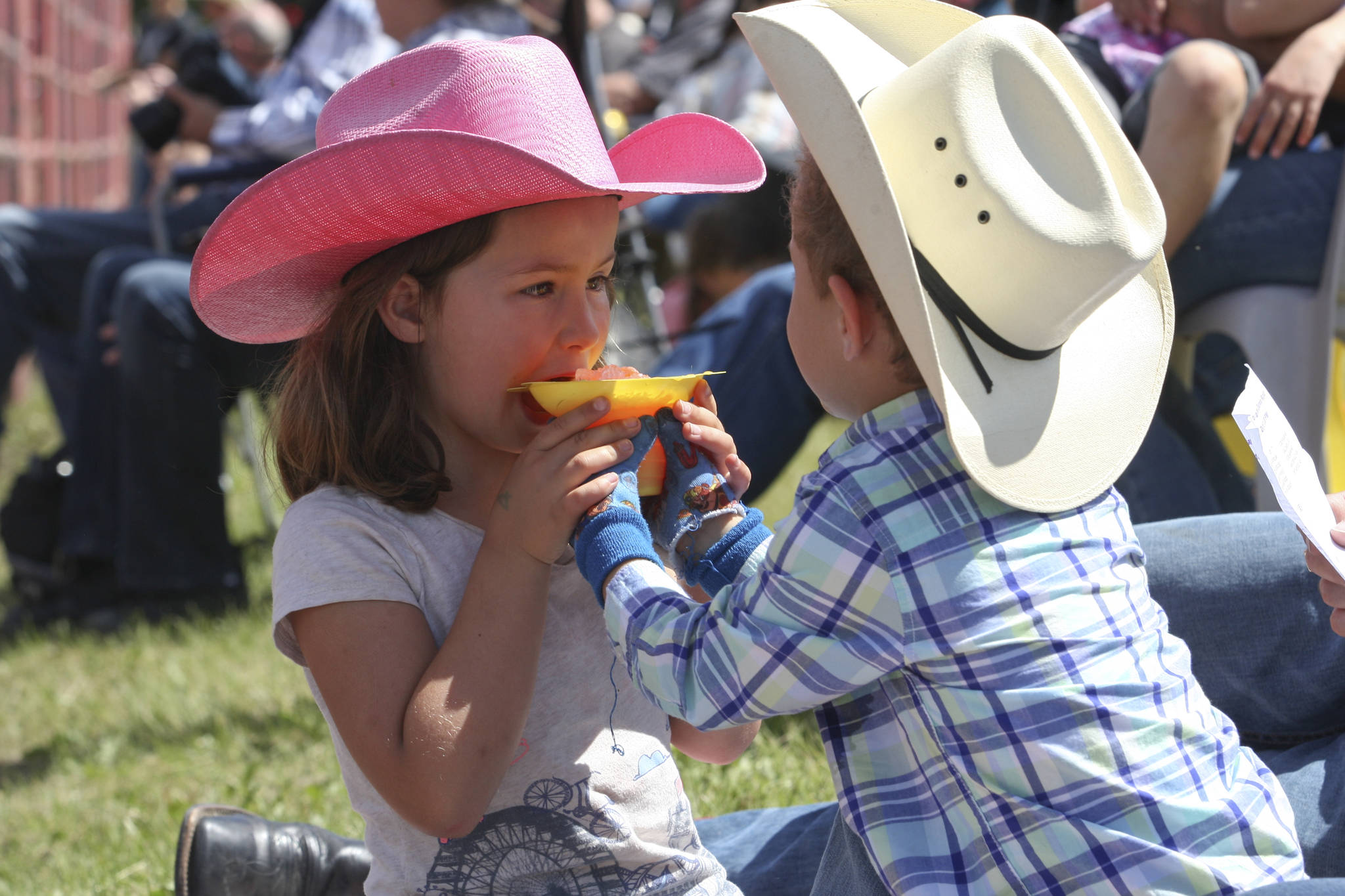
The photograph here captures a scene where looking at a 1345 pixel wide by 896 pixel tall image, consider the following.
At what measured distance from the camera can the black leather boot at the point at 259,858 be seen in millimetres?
2248

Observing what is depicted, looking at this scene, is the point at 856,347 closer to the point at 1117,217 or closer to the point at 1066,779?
the point at 1117,217

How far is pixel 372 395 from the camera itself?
6.16ft

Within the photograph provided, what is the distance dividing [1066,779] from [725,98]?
5.27 m

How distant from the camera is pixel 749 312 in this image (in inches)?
152

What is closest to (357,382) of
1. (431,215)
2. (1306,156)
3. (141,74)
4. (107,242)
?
(431,215)

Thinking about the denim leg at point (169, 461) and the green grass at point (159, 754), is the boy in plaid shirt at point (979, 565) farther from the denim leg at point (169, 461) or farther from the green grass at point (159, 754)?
the denim leg at point (169, 461)

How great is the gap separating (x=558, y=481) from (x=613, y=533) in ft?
0.36

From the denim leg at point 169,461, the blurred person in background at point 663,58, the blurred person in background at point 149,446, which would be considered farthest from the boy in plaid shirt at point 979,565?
the blurred person in background at point 663,58

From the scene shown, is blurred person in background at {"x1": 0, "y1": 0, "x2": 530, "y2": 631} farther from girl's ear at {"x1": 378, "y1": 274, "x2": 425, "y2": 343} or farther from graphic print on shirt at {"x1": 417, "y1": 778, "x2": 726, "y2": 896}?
graphic print on shirt at {"x1": 417, "y1": 778, "x2": 726, "y2": 896}

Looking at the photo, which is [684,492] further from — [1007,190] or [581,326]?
[1007,190]

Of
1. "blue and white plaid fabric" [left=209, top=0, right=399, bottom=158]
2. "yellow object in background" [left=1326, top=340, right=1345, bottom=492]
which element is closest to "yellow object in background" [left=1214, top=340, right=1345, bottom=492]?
"yellow object in background" [left=1326, top=340, right=1345, bottom=492]

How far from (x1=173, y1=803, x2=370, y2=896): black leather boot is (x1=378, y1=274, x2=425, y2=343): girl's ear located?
3.04 ft

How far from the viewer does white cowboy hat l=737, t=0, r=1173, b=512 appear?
136 centimetres

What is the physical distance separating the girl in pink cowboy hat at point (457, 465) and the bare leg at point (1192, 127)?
161 centimetres
